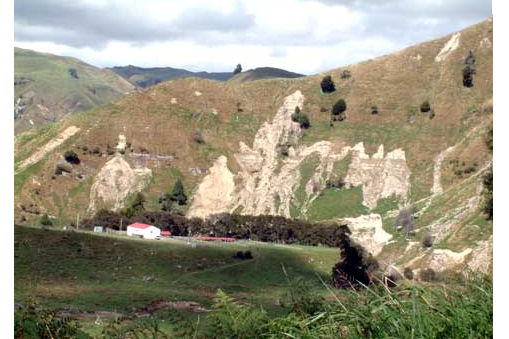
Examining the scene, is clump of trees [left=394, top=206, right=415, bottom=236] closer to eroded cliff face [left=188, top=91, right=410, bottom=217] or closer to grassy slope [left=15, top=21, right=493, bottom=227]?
grassy slope [left=15, top=21, right=493, bottom=227]

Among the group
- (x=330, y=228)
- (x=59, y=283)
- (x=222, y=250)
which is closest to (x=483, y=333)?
(x=59, y=283)

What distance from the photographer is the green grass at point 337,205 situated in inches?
3745

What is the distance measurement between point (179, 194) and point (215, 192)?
253 inches

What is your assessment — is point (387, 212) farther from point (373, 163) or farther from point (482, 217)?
point (482, 217)

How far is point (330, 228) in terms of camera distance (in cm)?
8206

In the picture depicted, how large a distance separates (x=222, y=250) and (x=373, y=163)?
43614 mm

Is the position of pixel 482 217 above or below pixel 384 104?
below

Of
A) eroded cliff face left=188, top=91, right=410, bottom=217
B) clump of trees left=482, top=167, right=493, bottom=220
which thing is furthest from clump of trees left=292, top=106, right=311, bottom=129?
clump of trees left=482, top=167, right=493, bottom=220

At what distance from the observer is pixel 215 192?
105m

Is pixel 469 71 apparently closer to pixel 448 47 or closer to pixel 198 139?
pixel 448 47

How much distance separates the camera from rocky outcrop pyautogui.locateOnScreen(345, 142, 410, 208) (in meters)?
96.8

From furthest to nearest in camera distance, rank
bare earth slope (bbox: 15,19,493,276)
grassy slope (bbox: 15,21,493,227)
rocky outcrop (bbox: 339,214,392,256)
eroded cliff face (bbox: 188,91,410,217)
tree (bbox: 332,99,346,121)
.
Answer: tree (bbox: 332,99,346,121) < grassy slope (bbox: 15,21,493,227) < eroded cliff face (bbox: 188,91,410,217) < bare earth slope (bbox: 15,19,493,276) < rocky outcrop (bbox: 339,214,392,256)

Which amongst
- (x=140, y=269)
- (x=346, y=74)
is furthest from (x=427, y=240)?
Result: (x=346, y=74)

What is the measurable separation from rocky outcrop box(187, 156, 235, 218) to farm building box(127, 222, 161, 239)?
23351mm
